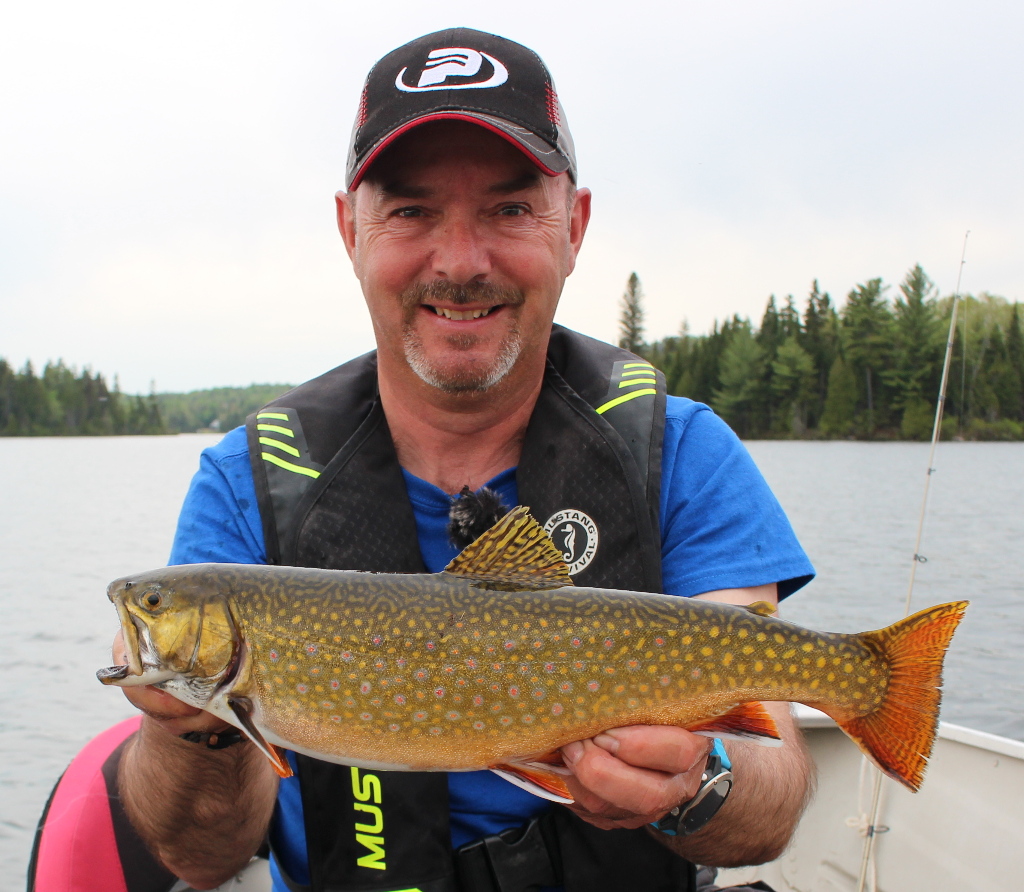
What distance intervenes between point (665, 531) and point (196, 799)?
7.14ft

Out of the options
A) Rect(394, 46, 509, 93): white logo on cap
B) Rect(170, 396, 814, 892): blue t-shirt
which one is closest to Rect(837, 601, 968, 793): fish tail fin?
Rect(170, 396, 814, 892): blue t-shirt

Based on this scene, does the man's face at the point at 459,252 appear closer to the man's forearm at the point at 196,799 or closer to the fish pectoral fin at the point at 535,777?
the fish pectoral fin at the point at 535,777

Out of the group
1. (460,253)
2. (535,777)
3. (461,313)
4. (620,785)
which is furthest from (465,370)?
(620,785)

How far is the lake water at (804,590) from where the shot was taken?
11031mm

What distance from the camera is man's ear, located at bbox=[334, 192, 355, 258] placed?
396 centimetres

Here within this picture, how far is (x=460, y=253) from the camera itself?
3.40 m

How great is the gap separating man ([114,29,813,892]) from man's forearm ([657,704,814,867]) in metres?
0.01

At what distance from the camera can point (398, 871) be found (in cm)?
325

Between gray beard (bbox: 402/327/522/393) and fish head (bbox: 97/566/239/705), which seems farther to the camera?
gray beard (bbox: 402/327/522/393)

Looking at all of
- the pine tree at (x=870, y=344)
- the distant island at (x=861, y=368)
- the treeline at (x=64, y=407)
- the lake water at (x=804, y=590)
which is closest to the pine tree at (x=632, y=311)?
the distant island at (x=861, y=368)

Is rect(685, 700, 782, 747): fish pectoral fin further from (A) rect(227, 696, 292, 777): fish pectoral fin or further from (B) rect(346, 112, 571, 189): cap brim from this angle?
(B) rect(346, 112, 571, 189): cap brim

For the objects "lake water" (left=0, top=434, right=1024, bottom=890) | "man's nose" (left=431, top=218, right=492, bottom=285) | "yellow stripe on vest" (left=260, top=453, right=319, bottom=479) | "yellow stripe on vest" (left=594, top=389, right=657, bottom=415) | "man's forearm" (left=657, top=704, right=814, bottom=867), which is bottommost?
"lake water" (left=0, top=434, right=1024, bottom=890)

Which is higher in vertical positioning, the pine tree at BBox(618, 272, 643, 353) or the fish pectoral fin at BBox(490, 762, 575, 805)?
the pine tree at BBox(618, 272, 643, 353)

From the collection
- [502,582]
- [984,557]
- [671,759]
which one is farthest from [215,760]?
[984,557]
